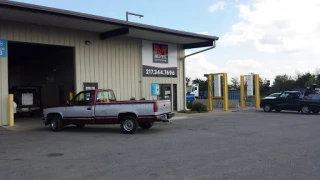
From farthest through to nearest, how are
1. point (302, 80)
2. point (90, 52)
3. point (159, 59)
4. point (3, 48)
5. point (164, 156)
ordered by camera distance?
point (302, 80) → point (159, 59) → point (90, 52) → point (3, 48) → point (164, 156)

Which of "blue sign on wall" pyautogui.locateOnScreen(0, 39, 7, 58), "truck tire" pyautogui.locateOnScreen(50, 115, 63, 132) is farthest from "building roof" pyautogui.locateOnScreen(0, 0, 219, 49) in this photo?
"truck tire" pyautogui.locateOnScreen(50, 115, 63, 132)

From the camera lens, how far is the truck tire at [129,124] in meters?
12.9

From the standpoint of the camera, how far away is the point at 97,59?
19703 millimetres

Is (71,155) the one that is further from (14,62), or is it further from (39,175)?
(14,62)

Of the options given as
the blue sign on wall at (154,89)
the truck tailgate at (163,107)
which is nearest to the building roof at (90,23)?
the blue sign on wall at (154,89)

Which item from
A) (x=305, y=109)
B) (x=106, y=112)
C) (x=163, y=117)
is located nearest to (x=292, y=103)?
(x=305, y=109)

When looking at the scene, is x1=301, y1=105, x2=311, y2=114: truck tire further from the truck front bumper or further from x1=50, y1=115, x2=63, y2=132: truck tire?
x1=50, y1=115, x2=63, y2=132: truck tire

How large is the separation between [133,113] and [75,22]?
22.9 ft

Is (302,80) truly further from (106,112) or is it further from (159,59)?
(106,112)

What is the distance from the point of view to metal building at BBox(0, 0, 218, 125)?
52.6ft

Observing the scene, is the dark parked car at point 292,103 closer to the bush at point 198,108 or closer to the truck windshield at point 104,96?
the bush at point 198,108

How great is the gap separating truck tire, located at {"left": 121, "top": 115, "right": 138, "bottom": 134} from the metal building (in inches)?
247

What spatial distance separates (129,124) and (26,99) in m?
11.2

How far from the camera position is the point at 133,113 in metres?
13.0
